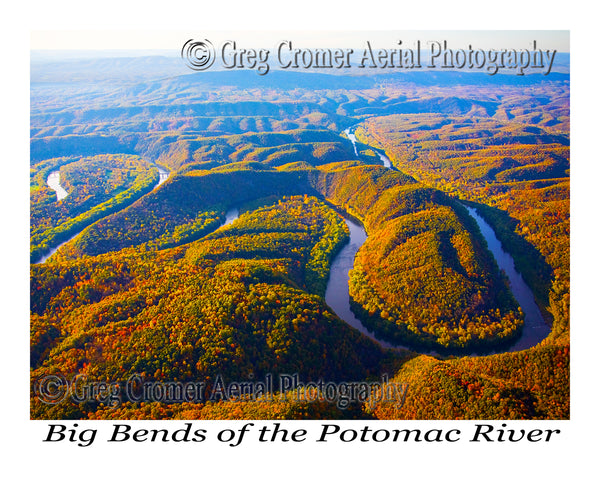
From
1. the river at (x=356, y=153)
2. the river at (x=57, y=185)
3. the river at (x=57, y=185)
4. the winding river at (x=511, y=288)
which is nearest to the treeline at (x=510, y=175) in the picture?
the winding river at (x=511, y=288)

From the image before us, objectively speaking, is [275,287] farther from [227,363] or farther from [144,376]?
[144,376]

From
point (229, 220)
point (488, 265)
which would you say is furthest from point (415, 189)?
point (229, 220)

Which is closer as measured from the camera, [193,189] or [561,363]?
[561,363]

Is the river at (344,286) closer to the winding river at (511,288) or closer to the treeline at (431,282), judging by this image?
the winding river at (511,288)

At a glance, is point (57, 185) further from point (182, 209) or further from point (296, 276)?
point (296, 276)

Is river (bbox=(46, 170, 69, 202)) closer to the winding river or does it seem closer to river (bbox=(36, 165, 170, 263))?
river (bbox=(36, 165, 170, 263))

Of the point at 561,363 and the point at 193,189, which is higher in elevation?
the point at 193,189
